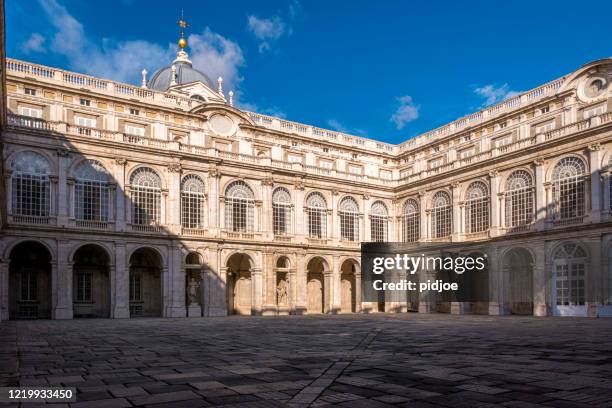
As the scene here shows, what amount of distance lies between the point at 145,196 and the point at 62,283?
28.3ft

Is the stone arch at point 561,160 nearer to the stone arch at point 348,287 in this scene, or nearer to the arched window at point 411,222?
the arched window at point 411,222

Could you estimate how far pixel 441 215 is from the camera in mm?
51656

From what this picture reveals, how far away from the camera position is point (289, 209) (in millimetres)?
51156

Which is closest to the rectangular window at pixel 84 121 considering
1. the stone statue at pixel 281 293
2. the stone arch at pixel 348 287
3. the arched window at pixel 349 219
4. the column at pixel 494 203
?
the stone statue at pixel 281 293

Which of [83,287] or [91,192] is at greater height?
[91,192]

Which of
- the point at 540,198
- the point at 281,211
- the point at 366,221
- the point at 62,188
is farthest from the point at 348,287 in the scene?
the point at 62,188

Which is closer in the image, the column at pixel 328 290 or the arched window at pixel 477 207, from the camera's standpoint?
the arched window at pixel 477 207

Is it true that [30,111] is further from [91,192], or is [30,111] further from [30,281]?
[30,281]

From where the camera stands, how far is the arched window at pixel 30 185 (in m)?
39.0

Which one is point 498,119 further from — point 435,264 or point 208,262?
point 208,262

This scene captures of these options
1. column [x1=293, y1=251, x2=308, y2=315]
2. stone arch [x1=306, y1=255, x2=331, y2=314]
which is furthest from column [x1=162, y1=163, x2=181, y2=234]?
stone arch [x1=306, y1=255, x2=331, y2=314]

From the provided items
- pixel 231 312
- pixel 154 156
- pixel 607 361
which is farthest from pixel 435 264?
pixel 607 361

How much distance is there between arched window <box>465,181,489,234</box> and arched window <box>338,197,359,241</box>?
10.7 meters

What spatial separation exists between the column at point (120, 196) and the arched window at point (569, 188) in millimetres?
31448
